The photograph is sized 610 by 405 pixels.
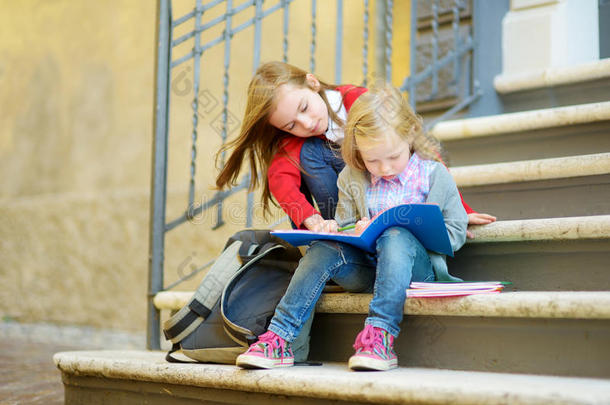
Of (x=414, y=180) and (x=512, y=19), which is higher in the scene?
(x=512, y=19)

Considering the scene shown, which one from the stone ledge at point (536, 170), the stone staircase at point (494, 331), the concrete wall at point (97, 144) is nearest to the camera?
the stone staircase at point (494, 331)

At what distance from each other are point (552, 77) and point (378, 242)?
127cm

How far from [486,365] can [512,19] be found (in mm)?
1708

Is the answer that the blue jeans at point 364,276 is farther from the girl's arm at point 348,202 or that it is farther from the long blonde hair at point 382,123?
the long blonde hair at point 382,123

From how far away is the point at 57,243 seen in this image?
3.70 m

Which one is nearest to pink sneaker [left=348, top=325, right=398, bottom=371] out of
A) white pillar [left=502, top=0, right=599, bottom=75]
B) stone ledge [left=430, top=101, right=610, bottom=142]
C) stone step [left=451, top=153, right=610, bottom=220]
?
stone step [left=451, top=153, right=610, bottom=220]

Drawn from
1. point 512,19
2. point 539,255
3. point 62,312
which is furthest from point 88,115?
point 539,255

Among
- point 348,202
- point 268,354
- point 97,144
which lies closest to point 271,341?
point 268,354

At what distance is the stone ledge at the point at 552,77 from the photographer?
211 centimetres

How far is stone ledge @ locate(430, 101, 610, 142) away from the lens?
1792 millimetres

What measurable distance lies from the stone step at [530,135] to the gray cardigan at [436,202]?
63 centimetres

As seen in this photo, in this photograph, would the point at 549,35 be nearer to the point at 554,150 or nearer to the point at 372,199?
the point at 554,150

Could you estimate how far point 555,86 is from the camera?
7.32ft

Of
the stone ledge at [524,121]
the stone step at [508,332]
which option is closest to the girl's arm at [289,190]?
the stone step at [508,332]
